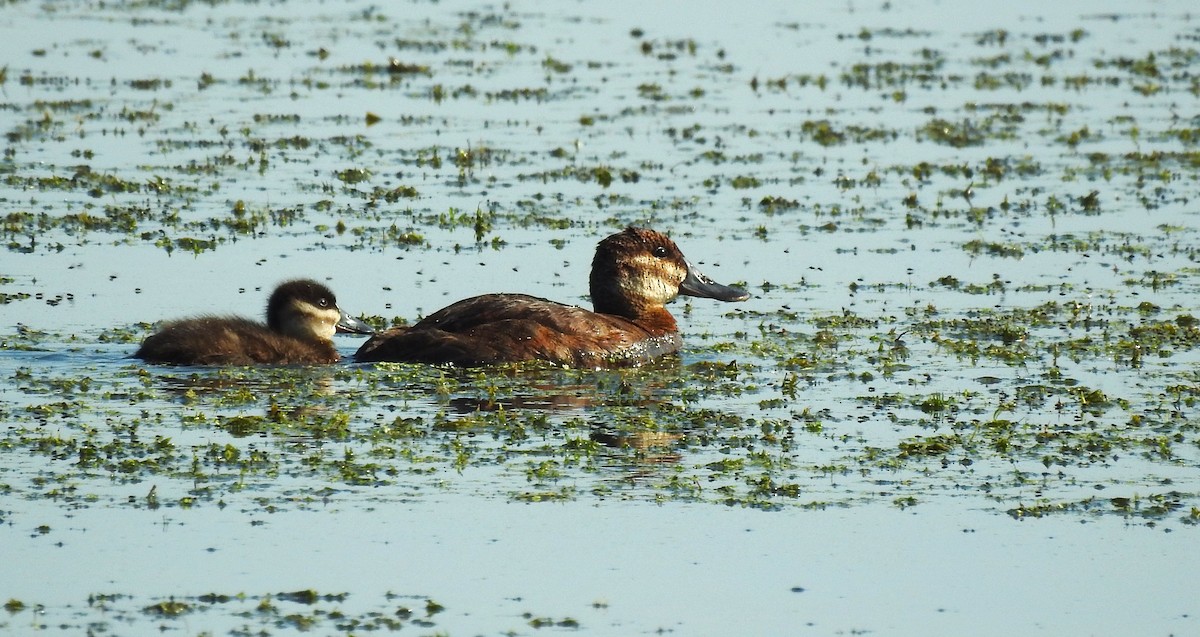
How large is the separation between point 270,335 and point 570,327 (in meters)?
1.89

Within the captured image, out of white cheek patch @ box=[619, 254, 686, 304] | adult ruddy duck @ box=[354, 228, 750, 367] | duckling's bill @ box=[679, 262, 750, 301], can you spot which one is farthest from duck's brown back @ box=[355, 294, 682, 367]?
duckling's bill @ box=[679, 262, 750, 301]

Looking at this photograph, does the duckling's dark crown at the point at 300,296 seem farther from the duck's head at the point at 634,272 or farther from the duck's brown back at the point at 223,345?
the duck's head at the point at 634,272

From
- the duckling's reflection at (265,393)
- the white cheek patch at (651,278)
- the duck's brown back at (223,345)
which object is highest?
the white cheek patch at (651,278)

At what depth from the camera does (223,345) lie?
13062 millimetres

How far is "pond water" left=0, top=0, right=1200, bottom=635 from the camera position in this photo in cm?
883

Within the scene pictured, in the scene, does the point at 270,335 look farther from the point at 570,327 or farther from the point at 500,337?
the point at 570,327

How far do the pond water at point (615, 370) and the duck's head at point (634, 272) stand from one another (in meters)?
0.46

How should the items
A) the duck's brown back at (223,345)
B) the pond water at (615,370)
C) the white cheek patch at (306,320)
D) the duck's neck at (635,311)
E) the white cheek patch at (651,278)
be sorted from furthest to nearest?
the white cheek patch at (651,278) → the duck's neck at (635,311) → the white cheek patch at (306,320) → the duck's brown back at (223,345) → the pond water at (615,370)

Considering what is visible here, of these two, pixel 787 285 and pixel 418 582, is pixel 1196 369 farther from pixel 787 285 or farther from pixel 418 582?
pixel 418 582

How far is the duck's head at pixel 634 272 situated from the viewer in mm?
14562

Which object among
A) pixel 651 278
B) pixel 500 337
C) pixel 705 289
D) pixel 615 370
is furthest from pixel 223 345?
pixel 705 289

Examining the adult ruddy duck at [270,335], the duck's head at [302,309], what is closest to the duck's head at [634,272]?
the adult ruddy duck at [270,335]

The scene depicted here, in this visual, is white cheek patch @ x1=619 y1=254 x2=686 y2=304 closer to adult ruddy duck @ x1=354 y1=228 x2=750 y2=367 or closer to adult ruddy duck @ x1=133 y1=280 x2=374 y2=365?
adult ruddy duck @ x1=354 y1=228 x2=750 y2=367

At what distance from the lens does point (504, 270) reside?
1636 centimetres
